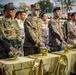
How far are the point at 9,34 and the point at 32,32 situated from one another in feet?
2.68

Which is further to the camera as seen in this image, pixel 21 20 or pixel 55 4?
pixel 55 4

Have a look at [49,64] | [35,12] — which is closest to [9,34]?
[49,64]

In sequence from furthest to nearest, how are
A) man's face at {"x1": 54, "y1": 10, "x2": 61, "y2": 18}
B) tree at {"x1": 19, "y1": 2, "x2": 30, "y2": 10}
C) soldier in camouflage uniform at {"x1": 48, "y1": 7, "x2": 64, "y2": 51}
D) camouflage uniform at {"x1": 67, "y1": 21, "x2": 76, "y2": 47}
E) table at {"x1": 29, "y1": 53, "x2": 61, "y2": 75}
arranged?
1. camouflage uniform at {"x1": 67, "y1": 21, "x2": 76, "y2": 47}
2. man's face at {"x1": 54, "y1": 10, "x2": 61, "y2": 18}
3. soldier in camouflage uniform at {"x1": 48, "y1": 7, "x2": 64, "y2": 51}
4. tree at {"x1": 19, "y1": 2, "x2": 30, "y2": 10}
5. table at {"x1": 29, "y1": 53, "x2": 61, "y2": 75}

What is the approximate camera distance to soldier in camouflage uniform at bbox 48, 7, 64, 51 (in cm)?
582

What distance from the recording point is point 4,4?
4926mm

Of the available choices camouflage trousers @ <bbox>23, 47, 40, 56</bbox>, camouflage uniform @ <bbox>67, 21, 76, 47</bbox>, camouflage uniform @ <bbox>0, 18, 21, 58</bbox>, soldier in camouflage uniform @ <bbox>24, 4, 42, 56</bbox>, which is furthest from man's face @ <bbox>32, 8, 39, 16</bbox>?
camouflage uniform @ <bbox>67, 21, 76, 47</bbox>

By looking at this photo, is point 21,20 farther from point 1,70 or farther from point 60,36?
point 1,70

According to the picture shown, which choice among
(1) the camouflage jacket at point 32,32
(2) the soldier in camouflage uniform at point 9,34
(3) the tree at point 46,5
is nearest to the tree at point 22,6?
(1) the camouflage jacket at point 32,32

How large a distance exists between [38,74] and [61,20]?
2.50 meters

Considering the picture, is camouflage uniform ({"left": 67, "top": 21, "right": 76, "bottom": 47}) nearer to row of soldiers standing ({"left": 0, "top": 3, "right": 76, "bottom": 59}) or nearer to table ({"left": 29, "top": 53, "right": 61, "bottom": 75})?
row of soldiers standing ({"left": 0, "top": 3, "right": 76, "bottom": 59})

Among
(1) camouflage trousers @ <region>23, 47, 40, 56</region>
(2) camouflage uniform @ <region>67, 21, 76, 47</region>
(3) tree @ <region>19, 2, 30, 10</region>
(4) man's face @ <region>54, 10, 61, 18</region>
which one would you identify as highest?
(3) tree @ <region>19, 2, 30, 10</region>

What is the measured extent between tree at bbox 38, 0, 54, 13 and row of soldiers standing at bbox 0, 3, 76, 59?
0.14 metres

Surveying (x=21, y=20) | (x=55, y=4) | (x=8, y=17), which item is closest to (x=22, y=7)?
(x=21, y=20)

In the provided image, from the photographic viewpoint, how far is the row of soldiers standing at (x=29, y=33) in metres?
4.34
